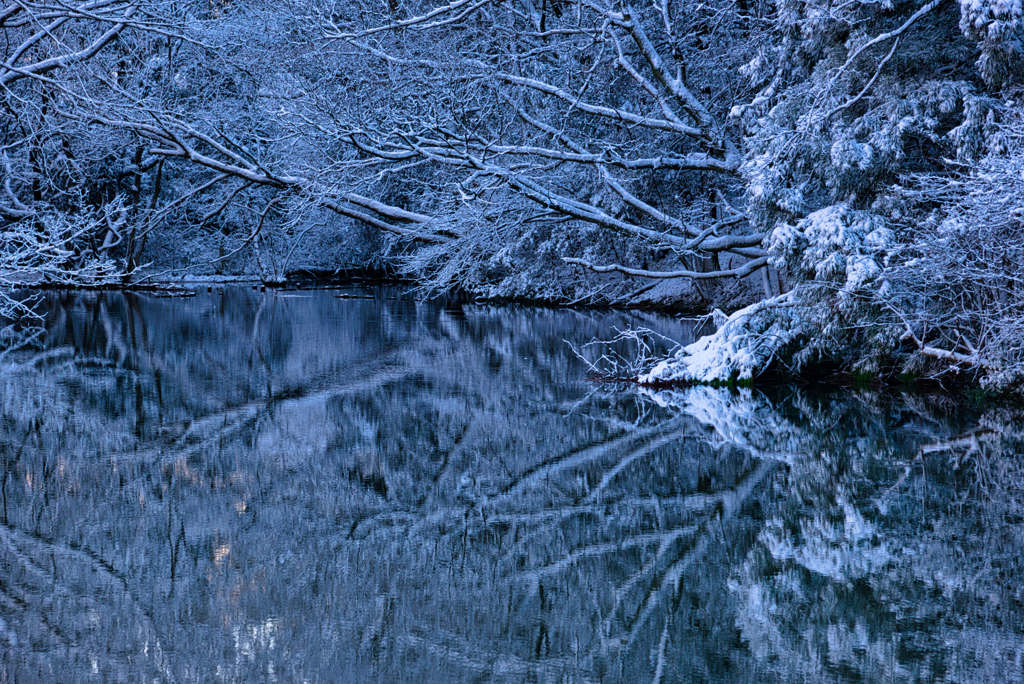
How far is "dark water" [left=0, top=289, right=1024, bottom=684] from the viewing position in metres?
3.66

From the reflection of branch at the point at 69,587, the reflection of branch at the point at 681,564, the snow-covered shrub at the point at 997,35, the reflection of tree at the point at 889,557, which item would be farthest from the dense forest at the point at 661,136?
the reflection of branch at the point at 69,587

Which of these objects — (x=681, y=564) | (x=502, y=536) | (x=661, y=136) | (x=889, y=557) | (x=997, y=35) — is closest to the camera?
(x=681, y=564)

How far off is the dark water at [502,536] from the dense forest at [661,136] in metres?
1.28

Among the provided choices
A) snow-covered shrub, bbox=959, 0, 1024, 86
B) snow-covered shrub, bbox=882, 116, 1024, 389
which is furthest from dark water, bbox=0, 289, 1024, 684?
snow-covered shrub, bbox=959, 0, 1024, 86

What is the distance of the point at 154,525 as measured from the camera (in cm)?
522

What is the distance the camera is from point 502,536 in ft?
17.0

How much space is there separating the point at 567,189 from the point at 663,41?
335 cm

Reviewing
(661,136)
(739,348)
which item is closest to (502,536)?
(739,348)

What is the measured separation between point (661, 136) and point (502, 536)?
12.8 meters

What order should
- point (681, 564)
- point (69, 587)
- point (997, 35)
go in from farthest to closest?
1. point (997, 35)
2. point (681, 564)
3. point (69, 587)

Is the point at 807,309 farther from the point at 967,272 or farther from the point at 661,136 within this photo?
the point at 661,136

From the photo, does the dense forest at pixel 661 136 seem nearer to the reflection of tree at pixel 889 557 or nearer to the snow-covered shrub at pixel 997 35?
the snow-covered shrub at pixel 997 35

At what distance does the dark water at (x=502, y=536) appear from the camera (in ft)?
12.0

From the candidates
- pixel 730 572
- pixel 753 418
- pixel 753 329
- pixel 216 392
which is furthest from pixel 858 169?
pixel 730 572
